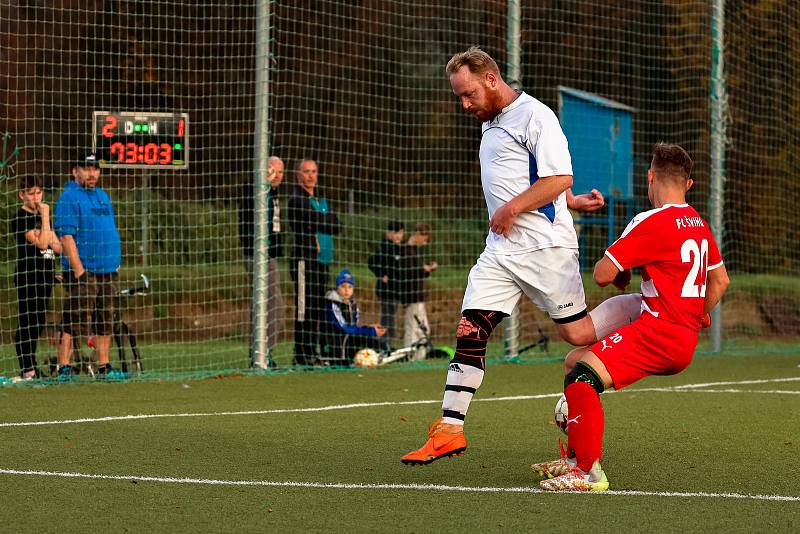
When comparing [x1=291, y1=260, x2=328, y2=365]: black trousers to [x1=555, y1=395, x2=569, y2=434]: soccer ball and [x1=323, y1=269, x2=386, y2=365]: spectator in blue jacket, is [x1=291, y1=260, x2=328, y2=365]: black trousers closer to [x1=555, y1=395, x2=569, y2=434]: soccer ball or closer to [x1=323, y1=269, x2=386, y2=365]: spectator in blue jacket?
[x1=323, y1=269, x2=386, y2=365]: spectator in blue jacket

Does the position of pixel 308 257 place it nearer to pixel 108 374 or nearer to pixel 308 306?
pixel 308 306

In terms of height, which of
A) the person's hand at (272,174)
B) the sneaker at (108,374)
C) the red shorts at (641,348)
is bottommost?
the sneaker at (108,374)

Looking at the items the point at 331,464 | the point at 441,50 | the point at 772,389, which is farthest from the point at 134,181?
the point at 331,464

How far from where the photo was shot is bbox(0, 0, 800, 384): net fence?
14172 mm

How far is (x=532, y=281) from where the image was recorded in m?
6.36

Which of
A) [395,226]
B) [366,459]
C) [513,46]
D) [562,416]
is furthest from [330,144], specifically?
[562,416]

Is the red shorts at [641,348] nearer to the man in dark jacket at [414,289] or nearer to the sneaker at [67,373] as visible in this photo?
the sneaker at [67,373]

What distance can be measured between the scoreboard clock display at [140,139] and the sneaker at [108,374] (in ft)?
6.80

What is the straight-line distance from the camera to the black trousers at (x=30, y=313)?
11945 mm

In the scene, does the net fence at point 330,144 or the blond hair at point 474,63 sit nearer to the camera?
the blond hair at point 474,63

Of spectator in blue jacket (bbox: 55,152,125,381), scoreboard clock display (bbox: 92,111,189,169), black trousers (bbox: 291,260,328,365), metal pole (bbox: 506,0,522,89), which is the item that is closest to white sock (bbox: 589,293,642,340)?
spectator in blue jacket (bbox: 55,152,125,381)

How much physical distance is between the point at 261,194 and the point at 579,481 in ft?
23.5

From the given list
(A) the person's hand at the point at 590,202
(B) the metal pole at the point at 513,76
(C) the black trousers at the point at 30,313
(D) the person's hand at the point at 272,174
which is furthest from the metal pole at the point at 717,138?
(A) the person's hand at the point at 590,202

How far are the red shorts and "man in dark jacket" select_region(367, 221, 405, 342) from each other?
8521 mm
